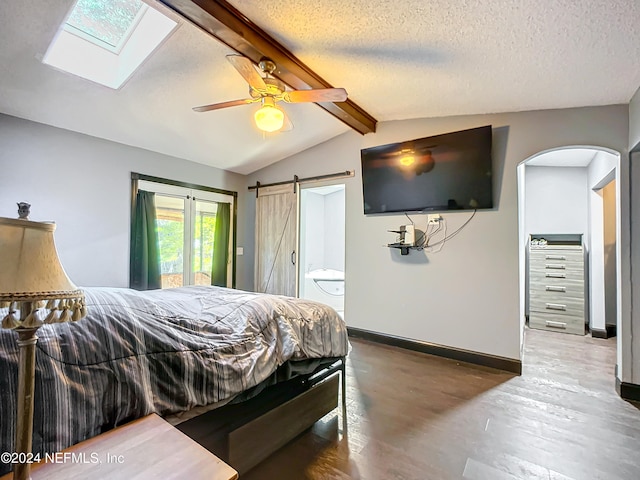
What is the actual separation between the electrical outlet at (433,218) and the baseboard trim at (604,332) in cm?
297

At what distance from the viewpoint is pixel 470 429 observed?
2.09m

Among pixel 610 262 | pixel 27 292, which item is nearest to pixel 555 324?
pixel 610 262

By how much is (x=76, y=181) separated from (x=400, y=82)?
363 cm

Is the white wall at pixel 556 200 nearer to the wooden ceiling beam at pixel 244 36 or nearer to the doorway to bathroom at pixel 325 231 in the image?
the doorway to bathroom at pixel 325 231

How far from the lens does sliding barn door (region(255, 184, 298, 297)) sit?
4.84 metres

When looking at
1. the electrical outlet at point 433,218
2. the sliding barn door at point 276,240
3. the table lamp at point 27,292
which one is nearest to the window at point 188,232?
the sliding barn door at point 276,240

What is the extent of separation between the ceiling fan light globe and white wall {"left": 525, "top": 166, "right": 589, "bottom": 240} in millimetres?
4625

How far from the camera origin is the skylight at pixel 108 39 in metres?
2.38

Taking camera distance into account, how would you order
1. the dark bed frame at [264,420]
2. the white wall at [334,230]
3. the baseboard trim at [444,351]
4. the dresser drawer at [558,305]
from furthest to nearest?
the white wall at [334,230], the dresser drawer at [558,305], the baseboard trim at [444,351], the dark bed frame at [264,420]

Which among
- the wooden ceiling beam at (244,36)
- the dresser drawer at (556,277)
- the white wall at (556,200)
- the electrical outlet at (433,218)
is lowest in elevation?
the dresser drawer at (556,277)

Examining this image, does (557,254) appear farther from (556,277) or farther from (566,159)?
(566,159)

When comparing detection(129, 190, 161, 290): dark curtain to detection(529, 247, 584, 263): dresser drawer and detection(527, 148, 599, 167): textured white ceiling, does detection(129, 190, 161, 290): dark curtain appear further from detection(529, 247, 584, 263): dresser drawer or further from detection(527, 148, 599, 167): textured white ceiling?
detection(529, 247, 584, 263): dresser drawer

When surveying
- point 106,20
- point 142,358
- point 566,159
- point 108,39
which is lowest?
point 142,358

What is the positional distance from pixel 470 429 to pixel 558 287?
3.63 metres
